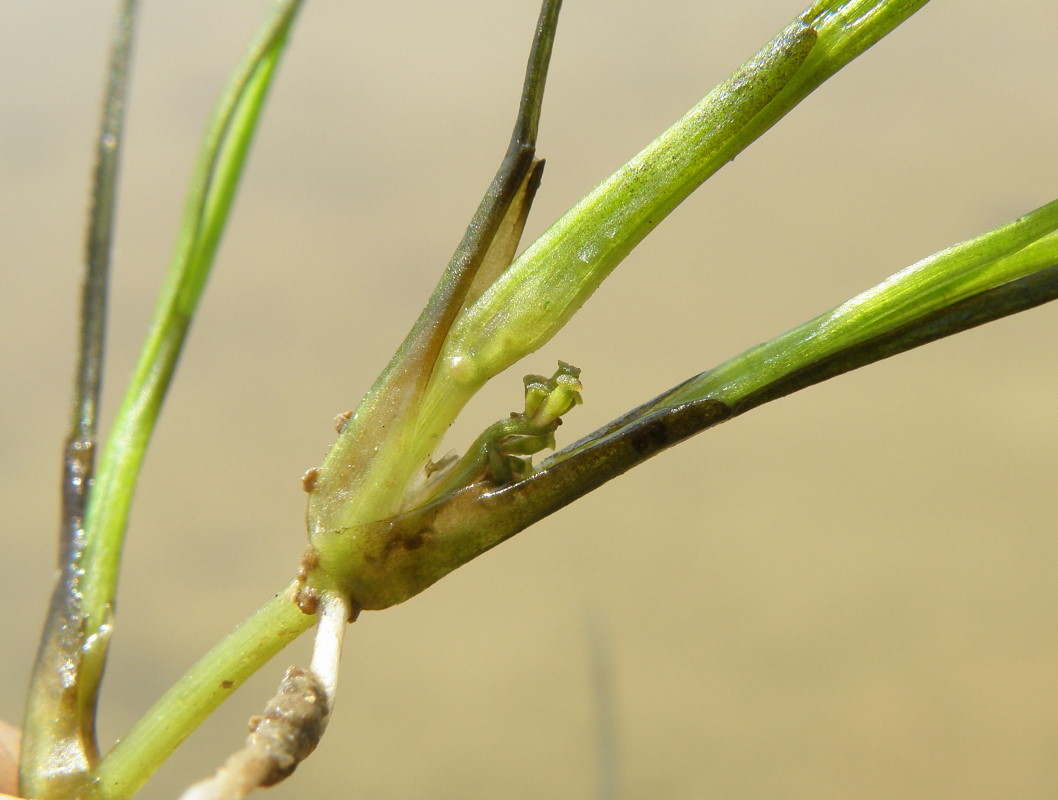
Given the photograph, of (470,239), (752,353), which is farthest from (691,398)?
(470,239)

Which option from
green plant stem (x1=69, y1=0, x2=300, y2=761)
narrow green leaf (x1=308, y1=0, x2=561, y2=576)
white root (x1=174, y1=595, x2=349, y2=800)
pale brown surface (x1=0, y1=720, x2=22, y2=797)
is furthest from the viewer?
pale brown surface (x1=0, y1=720, x2=22, y2=797)

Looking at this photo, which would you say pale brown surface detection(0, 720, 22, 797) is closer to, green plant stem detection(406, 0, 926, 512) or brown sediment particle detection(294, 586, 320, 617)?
brown sediment particle detection(294, 586, 320, 617)

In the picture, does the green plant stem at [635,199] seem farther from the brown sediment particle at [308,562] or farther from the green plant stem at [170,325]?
the green plant stem at [170,325]

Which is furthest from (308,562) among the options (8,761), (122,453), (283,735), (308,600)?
(8,761)

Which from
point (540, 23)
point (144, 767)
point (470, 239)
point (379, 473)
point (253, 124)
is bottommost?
point (144, 767)

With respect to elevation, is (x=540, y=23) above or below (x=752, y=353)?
above

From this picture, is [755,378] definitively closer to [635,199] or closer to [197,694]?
[635,199]

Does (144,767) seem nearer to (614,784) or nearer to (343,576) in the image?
(343,576)

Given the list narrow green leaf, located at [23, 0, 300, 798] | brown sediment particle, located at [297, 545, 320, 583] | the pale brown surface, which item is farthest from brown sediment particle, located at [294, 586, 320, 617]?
the pale brown surface

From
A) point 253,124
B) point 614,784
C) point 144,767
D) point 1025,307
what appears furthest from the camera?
point 614,784
